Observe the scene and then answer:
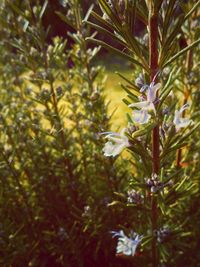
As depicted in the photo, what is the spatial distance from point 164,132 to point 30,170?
5.10ft

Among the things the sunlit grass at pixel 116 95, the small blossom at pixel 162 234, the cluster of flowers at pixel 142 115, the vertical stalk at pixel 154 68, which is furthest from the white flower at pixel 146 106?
the sunlit grass at pixel 116 95

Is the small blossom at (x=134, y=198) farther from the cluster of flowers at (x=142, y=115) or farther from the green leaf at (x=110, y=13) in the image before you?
the green leaf at (x=110, y=13)

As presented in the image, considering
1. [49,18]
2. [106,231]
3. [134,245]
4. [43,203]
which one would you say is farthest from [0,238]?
[49,18]

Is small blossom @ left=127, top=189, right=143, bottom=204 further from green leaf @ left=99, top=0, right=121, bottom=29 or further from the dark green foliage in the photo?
green leaf @ left=99, top=0, right=121, bottom=29

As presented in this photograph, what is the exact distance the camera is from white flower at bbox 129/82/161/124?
1.07 metres

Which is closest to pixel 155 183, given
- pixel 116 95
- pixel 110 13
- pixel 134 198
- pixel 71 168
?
pixel 134 198

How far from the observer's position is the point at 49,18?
21.2 ft

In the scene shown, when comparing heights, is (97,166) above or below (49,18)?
below

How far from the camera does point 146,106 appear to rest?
43.4 inches

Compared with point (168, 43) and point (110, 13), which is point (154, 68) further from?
point (110, 13)

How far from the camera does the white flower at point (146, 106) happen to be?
3.51ft

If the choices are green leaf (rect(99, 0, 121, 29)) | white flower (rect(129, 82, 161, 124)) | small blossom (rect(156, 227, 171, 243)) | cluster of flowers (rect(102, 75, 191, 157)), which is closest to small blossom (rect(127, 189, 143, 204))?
small blossom (rect(156, 227, 171, 243))

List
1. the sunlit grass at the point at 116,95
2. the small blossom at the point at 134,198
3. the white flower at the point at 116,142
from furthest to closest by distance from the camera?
the sunlit grass at the point at 116,95 → the small blossom at the point at 134,198 → the white flower at the point at 116,142

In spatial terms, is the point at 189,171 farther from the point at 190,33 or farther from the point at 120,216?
the point at 190,33
